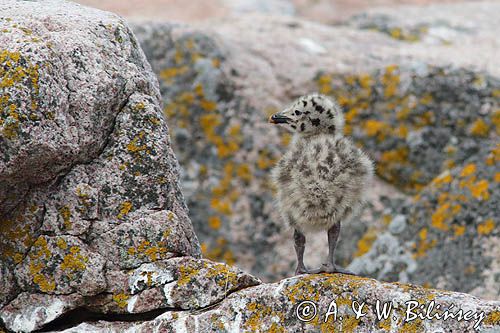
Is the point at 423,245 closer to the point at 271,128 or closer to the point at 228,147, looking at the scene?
the point at 271,128

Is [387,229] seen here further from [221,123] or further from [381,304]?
[381,304]

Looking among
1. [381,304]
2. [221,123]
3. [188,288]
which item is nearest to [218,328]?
[188,288]

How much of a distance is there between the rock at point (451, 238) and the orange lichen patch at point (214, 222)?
5.97ft

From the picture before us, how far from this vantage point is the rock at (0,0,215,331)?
5473 mm

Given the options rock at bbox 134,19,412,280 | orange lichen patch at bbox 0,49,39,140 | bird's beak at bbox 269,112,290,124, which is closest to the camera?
orange lichen patch at bbox 0,49,39,140

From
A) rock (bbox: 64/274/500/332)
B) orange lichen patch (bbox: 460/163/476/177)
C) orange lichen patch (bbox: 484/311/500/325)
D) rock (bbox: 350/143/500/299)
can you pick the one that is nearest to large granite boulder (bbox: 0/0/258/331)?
rock (bbox: 64/274/500/332)

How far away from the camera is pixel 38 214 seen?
5785 mm

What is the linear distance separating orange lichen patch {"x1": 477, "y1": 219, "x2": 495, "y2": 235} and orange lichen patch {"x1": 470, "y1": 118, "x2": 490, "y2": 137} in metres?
1.96

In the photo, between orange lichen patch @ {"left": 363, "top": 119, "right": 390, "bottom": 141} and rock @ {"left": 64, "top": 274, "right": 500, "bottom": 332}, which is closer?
rock @ {"left": 64, "top": 274, "right": 500, "bottom": 332}

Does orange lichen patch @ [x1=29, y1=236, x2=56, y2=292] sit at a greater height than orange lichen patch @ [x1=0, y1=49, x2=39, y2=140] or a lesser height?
lesser

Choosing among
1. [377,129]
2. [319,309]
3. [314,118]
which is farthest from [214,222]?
[319,309]

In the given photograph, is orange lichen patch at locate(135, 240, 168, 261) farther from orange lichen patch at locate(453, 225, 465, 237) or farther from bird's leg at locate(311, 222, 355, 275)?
orange lichen patch at locate(453, 225, 465, 237)

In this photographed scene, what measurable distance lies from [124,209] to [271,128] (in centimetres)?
525

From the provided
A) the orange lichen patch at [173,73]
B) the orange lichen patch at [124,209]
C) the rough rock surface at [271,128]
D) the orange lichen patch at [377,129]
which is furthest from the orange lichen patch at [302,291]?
the orange lichen patch at [173,73]
